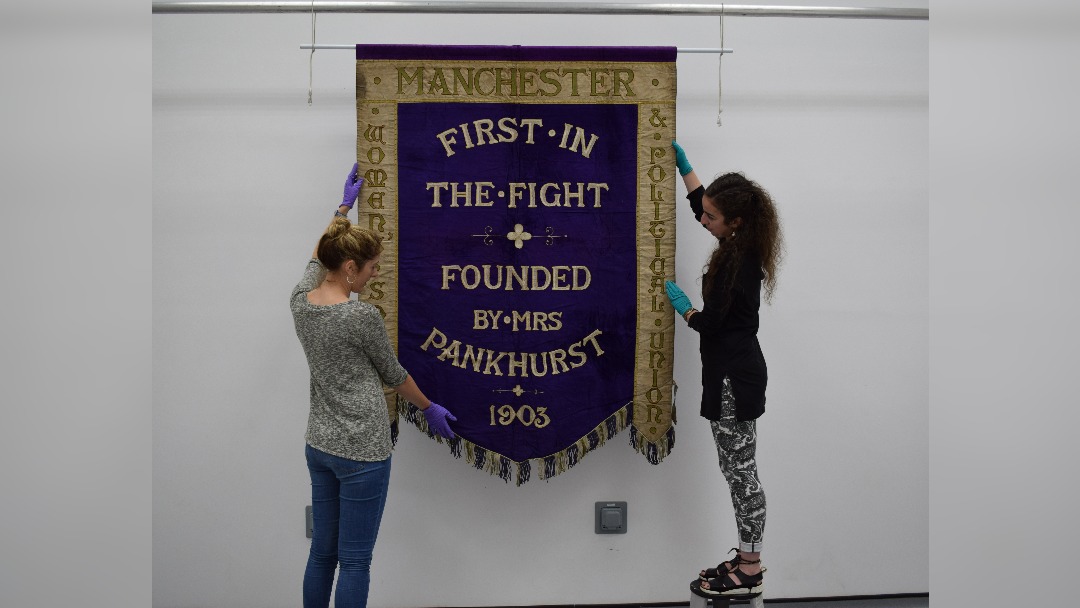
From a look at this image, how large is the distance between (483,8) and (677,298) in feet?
4.02

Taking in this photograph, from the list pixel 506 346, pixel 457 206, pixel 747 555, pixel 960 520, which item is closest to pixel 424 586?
pixel 506 346

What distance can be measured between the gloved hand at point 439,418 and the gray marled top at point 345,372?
40cm

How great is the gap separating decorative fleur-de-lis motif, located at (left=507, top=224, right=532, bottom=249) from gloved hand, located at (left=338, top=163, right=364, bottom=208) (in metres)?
0.56

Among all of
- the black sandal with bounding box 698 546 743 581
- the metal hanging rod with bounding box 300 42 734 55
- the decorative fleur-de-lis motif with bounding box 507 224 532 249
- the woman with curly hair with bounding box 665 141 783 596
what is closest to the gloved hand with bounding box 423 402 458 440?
the decorative fleur-de-lis motif with bounding box 507 224 532 249

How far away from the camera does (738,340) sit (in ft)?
9.13

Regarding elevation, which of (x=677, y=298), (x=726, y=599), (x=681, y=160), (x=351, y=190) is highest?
Result: (x=681, y=160)

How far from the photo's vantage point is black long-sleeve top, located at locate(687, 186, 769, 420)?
275 cm

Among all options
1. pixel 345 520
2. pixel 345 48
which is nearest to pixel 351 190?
pixel 345 48

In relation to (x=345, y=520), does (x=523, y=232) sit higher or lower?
higher

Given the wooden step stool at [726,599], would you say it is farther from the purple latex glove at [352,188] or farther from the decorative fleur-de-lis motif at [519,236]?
the purple latex glove at [352,188]

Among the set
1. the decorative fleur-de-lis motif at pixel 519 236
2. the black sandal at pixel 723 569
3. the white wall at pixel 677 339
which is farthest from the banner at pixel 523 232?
the black sandal at pixel 723 569

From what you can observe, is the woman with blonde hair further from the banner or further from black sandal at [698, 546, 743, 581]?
black sandal at [698, 546, 743, 581]

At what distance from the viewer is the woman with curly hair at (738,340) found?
2.75 m

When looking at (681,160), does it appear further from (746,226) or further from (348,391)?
(348,391)
